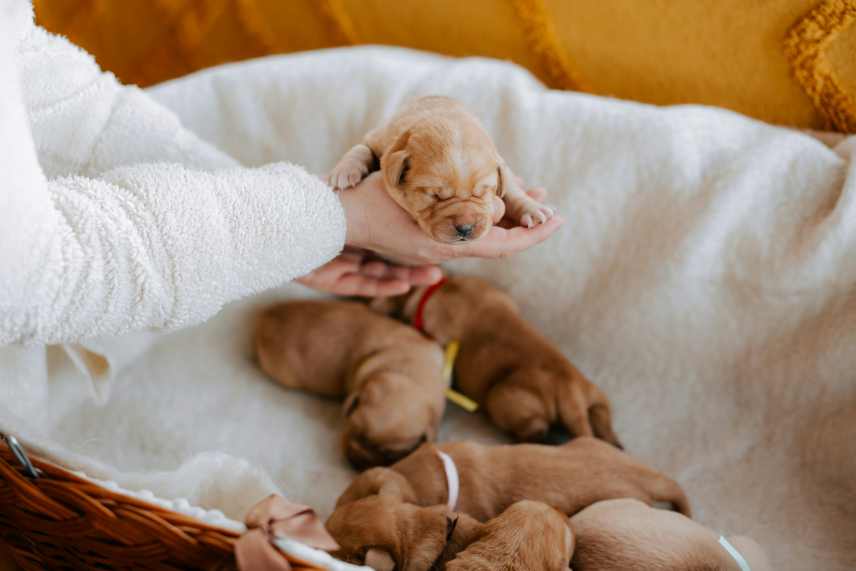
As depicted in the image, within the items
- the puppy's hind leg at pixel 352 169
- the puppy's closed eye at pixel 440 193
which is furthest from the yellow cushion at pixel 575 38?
the puppy's closed eye at pixel 440 193

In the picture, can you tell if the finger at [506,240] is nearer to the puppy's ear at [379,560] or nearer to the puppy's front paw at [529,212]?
the puppy's front paw at [529,212]

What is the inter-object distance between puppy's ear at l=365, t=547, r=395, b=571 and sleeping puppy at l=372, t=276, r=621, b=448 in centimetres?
50

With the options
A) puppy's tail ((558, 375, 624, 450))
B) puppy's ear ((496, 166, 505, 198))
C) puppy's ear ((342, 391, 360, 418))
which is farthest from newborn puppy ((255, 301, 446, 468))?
puppy's ear ((496, 166, 505, 198))

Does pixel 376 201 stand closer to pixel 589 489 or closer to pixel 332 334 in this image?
pixel 332 334

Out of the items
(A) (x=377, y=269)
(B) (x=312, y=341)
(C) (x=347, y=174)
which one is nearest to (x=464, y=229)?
(C) (x=347, y=174)

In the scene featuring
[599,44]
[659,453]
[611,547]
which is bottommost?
[659,453]

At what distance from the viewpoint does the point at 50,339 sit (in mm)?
1119

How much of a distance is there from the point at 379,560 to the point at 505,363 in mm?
609

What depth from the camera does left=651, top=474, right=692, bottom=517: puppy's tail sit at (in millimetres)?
1448

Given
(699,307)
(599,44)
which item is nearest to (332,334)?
(699,307)

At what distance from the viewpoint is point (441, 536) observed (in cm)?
126

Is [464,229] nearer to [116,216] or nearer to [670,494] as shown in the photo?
[116,216]

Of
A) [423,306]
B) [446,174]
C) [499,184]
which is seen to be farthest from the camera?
[423,306]

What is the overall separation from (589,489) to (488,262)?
660 mm
